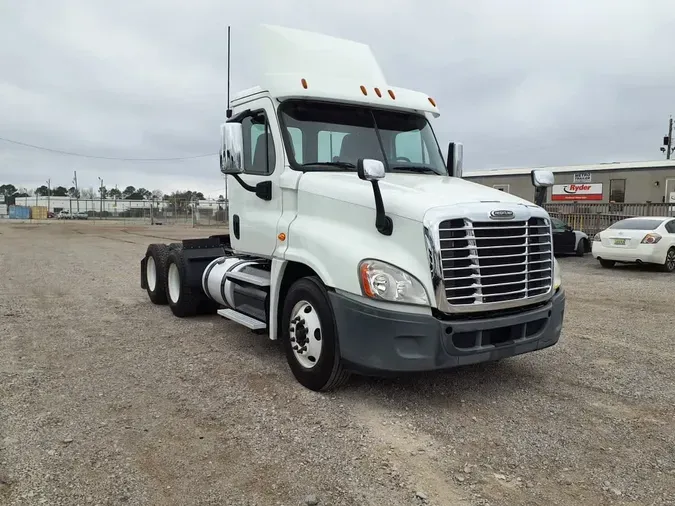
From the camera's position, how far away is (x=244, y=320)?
18.7ft

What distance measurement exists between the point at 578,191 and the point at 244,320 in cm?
3545

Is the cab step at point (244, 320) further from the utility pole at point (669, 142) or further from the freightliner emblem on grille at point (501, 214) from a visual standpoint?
the utility pole at point (669, 142)

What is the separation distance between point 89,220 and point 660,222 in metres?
52.8

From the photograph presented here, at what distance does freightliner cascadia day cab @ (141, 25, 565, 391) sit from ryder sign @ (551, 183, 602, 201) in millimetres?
33520

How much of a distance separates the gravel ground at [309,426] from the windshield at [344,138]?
209 cm

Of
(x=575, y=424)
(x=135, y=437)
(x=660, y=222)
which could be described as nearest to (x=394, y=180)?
(x=575, y=424)

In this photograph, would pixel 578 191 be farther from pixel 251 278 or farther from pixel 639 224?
pixel 251 278

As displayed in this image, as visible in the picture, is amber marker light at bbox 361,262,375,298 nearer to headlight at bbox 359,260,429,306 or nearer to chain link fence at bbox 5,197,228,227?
headlight at bbox 359,260,429,306

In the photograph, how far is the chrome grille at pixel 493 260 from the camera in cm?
410

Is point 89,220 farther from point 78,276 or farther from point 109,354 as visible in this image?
point 109,354

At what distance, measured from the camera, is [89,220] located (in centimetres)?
5541

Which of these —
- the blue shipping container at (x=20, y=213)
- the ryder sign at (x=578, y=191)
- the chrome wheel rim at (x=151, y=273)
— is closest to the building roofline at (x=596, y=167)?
the ryder sign at (x=578, y=191)

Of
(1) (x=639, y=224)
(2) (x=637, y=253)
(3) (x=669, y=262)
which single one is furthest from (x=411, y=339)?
(1) (x=639, y=224)

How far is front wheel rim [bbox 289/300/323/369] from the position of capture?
463 centimetres
